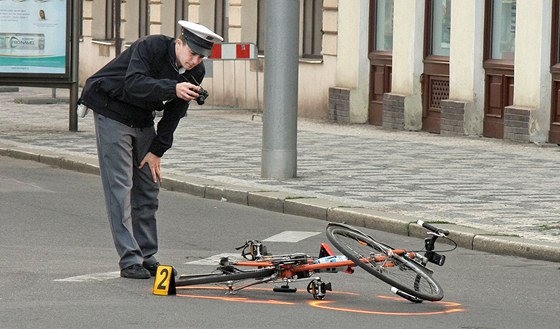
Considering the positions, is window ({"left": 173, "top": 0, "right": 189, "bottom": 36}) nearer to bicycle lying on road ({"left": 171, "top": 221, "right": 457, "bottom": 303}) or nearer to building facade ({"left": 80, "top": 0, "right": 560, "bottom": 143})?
building facade ({"left": 80, "top": 0, "right": 560, "bottom": 143})

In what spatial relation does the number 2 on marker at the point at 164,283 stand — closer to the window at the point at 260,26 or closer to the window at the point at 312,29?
the window at the point at 312,29

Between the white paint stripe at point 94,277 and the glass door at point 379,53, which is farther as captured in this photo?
the glass door at point 379,53

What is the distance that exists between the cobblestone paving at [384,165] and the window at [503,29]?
1269 millimetres

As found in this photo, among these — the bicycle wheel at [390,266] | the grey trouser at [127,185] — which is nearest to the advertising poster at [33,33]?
the grey trouser at [127,185]

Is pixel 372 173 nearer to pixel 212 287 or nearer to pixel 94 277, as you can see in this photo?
pixel 94 277

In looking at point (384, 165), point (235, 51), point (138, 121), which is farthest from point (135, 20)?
point (138, 121)

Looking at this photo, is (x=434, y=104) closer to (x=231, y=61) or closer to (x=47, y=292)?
(x=231, y=61)

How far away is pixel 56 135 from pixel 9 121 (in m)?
3.03

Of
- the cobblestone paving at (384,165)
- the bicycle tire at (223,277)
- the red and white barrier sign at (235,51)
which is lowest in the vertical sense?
the bicycle tire at (223,277)

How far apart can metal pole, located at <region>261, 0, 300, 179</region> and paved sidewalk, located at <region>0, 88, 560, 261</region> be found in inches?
8.8

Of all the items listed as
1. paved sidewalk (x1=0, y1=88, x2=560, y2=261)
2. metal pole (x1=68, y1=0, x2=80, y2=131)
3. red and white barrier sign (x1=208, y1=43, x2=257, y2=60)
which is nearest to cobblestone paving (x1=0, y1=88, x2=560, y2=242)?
paved sidewalk (x1=0, y1=88, x2=560, y2=261)

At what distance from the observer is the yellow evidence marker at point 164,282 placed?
8.69 metres

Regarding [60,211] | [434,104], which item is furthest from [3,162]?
[434,104]

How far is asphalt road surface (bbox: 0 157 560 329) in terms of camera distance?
7984mm
